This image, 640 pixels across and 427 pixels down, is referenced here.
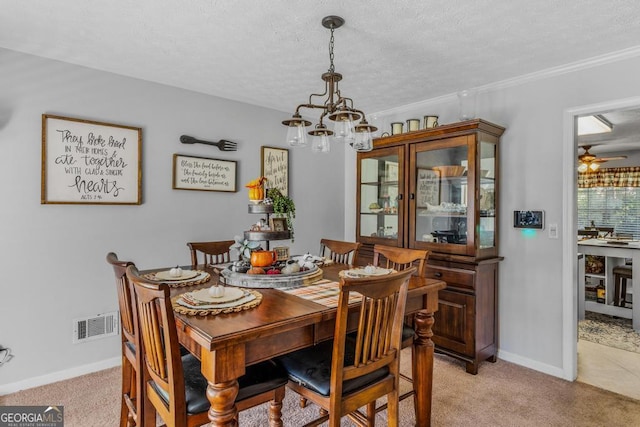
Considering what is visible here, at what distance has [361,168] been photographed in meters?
3.81

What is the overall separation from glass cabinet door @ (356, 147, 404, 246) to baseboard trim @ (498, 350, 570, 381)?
124 cm

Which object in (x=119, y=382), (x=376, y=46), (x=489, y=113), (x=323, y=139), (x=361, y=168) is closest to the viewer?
(x=323, y=139)

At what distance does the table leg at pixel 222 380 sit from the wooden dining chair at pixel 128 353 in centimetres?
46

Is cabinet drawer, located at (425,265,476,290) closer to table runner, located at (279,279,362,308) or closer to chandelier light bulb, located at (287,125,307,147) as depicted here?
table runner, located at (279,279,362,308)

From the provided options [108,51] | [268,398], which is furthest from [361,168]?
[268,398]

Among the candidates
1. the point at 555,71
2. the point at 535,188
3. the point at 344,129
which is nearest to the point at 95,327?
the point at 344,129

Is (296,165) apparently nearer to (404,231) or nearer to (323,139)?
(404,231)

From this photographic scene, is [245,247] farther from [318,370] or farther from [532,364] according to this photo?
[532,364]

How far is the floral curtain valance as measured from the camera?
627 centimetres

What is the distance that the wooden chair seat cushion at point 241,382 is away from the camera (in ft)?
4.57

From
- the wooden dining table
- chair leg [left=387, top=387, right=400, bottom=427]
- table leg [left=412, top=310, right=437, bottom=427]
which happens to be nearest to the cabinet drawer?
table leg [left=412, top=310, right=437, bottom=427]

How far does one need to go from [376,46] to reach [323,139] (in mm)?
741

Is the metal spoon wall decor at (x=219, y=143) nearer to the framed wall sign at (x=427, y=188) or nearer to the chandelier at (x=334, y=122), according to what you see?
the chandelier at (x=334, y=122)

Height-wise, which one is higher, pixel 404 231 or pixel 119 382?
pixel 404 231
